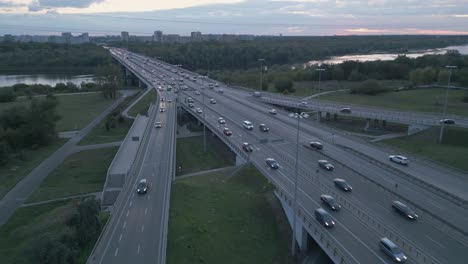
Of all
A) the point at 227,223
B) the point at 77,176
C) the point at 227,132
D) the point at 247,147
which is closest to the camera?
the point at 227,223

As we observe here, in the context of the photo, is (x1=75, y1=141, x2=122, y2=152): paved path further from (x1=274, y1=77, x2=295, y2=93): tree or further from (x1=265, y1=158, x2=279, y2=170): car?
(x1=274, y1=77, x2=295, y2=93): tree

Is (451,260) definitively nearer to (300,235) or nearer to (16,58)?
(300,235)

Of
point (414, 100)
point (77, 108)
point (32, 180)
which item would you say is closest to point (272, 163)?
point (32, 180)

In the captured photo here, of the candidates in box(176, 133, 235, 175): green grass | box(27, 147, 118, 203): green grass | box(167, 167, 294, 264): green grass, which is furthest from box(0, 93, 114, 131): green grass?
box(167, 167, 294, 264): green grass

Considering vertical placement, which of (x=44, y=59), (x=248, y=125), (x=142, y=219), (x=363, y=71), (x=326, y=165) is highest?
(x=363, y=71)

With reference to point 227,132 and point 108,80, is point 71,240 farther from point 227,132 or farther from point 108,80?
point 108,80

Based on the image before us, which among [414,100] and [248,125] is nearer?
[248,125]
